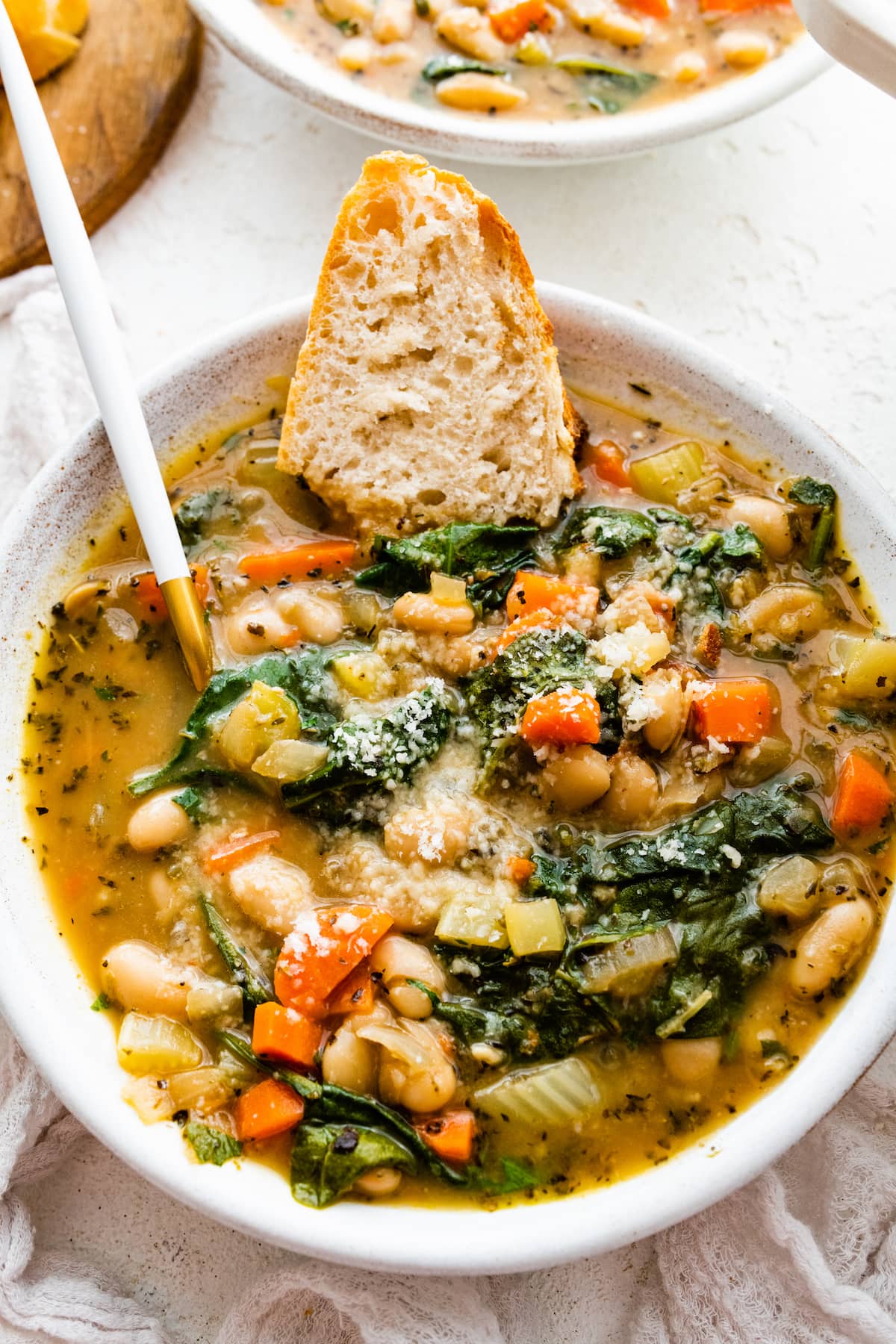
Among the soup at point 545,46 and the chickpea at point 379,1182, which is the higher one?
the soup at point 545,46

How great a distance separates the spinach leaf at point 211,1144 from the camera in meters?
2.90

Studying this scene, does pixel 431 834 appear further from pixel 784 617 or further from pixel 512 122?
pixel 512 122

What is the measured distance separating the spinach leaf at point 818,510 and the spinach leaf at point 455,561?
70 cm

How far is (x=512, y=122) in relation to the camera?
399 cm

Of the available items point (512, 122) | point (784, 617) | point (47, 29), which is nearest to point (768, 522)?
point (784, 617)

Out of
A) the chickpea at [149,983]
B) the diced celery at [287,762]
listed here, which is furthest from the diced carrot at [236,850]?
the chickpea at [149,983]

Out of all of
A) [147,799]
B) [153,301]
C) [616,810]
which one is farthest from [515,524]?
[153,301]

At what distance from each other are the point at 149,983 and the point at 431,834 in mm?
737

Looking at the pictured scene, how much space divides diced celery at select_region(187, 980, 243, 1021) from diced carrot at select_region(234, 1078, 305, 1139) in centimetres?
18

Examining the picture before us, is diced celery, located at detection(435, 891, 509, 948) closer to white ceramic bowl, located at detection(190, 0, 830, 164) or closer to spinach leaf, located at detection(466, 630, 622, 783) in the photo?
spinach leaf, located at detection(466, 630, 622, 783)

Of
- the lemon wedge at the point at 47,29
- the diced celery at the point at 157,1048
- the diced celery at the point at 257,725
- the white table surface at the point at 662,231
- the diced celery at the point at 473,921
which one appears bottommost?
the diced celery at the point at 157,1048

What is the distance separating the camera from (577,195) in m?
4.25

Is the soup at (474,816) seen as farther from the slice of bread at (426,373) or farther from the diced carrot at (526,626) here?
the slice of bread at (426,373)

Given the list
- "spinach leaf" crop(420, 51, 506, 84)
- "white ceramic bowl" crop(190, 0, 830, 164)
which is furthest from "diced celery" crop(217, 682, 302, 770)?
"spinach leaf" crop(420, 51, 506, 84)
